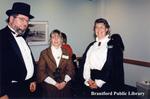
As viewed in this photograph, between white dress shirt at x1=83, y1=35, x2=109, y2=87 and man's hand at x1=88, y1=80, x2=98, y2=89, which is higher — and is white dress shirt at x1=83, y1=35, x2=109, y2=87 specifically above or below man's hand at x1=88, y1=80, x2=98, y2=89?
above

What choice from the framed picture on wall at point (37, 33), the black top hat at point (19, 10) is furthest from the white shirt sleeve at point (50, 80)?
the framed picture on wall at point (37, 33)

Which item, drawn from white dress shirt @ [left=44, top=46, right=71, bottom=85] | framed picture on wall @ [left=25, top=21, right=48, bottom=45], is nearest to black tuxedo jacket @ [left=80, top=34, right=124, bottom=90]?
white dress shirt @ [left=44, top=46, right=71, bottom=85]

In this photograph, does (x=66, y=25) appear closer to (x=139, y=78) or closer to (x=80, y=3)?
(x=80, y=3)

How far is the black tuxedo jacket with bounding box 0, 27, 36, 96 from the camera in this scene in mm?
2400

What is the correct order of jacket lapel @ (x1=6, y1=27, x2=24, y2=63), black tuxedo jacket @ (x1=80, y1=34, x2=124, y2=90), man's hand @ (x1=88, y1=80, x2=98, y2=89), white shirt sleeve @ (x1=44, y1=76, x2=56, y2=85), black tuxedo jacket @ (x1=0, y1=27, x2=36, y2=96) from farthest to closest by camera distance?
white shirt sleeve @ (x1=44, y1=76, x2=56, y2=85), man's hand @ (x1=88, y1=80, x2=98, y2=89), black tuxedo jacket @ (x1=80, y1=34, x2=124, y2=90), jacket lapel @ (x1=6, y1=27, x2=24, y2=63), black tuxedo jacket @ (x1=0, y1=27, x2=36, y2=96)

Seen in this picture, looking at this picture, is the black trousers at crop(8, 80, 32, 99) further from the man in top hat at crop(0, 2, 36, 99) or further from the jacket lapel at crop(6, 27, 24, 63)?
the jacket lapel at crop(6, 27, 24, 63)

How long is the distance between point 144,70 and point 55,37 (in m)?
3.06

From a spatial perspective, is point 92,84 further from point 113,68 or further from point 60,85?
point 60,85

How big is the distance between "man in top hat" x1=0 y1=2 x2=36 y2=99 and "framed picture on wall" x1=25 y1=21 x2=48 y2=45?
9.17ft

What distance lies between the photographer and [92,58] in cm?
276

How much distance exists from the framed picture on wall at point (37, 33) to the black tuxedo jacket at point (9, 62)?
9.66ft

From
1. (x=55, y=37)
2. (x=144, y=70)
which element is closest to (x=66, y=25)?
(x=144, y=70)

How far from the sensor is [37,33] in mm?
5629

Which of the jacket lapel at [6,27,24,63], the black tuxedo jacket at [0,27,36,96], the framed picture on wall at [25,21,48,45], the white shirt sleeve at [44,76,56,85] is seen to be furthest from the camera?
the framed picture on wall at [25,21,48,45]
